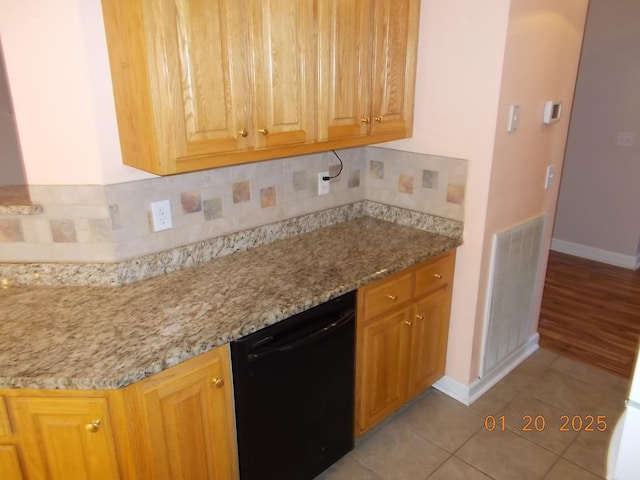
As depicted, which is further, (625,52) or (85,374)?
(625,52)

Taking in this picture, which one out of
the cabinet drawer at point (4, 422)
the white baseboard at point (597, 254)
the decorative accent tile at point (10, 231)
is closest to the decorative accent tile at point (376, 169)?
the decorative accent tile at point (10, 231)

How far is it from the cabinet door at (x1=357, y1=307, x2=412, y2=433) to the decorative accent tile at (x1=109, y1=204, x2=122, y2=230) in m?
1.06

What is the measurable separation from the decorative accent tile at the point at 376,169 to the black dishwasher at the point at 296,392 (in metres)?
0.95

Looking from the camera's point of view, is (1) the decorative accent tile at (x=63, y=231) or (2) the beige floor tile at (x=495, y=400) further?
(2) the beige floor tile at (x=495, y=400)

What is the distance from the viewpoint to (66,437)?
139 centimetres

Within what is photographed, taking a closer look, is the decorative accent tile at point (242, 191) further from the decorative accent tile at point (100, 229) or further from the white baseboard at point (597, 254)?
the white baseboard at point (597, 254)

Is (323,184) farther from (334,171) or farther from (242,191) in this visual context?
(242,191)

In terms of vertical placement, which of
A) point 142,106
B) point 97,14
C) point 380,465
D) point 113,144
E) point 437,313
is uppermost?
point 97,14

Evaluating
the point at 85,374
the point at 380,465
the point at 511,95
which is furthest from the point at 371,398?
the point at 511,95

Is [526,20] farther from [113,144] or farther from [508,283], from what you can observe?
[113,144]

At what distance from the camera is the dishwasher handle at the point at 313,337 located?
163 cm

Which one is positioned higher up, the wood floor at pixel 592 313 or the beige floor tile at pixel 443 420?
the wood floor at pixel 592 313

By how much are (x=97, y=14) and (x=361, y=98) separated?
3.45 ft

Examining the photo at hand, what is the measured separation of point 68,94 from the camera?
167 cm
